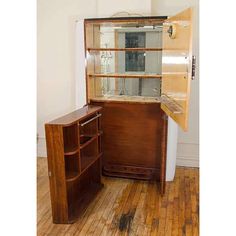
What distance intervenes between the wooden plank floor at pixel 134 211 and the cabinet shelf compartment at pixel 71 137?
0.66 meters

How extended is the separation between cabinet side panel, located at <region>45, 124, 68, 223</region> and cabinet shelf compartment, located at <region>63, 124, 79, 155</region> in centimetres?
16

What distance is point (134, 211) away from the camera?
118 inches

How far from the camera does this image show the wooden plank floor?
8.72ft

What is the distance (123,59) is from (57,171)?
1884 mm

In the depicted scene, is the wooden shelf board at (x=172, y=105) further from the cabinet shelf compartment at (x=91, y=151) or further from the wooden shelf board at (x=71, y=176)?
the wooden shelf board at (x=71, y=176)

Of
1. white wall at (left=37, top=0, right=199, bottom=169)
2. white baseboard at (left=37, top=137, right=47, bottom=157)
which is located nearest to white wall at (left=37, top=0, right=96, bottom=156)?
white wall at (left=37, top=0, right=199, bottom=169)
